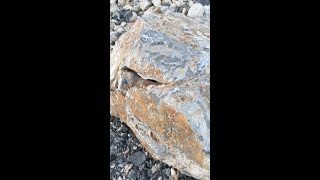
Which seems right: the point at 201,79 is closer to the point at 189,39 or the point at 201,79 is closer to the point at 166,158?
the point at 189,39

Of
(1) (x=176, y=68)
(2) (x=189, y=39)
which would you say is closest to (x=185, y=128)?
(1) (x=176, y=68)

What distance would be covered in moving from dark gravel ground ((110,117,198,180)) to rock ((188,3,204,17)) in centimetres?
45

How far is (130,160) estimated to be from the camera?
5.92 feet

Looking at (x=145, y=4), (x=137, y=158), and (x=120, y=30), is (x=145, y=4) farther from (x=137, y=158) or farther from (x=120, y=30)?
(x=137, y=158)

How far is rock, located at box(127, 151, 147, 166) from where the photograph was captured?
1.79 meters

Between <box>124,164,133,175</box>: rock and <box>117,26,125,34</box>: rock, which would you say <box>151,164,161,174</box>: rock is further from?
<box>117,26,125,34</box>: rock

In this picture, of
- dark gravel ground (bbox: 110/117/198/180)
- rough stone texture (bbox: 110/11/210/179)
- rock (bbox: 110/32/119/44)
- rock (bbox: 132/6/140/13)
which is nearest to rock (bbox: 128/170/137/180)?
dark gravel ground (bbox: 110/117/198/180)

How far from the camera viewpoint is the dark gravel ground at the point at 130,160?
1.77 metres

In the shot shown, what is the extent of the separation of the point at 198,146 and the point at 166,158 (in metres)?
0.14

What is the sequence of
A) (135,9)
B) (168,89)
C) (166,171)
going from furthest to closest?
1. (135,9)
2. (166,171)
3. (168,89)

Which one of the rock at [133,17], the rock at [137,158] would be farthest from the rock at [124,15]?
the rock at [137,158]

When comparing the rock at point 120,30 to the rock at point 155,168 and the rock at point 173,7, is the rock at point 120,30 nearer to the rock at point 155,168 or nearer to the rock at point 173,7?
the rock at point 173,7

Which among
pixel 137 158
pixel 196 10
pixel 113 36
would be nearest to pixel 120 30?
pixel 113 36

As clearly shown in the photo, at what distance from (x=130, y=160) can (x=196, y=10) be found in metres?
0.56
